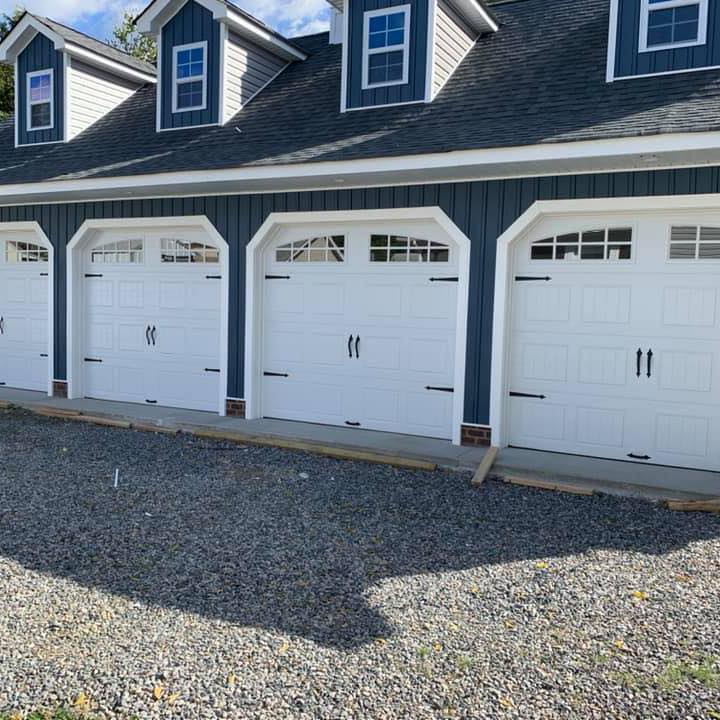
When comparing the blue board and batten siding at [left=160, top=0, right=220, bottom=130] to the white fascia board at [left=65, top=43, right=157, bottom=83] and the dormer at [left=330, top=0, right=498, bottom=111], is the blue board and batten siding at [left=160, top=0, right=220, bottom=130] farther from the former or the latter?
the dormer at [left=330, top=0, right=498, bottom=111]

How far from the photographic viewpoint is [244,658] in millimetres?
3105

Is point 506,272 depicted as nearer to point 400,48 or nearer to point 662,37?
point 662,37

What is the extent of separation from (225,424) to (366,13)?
4.90 metres

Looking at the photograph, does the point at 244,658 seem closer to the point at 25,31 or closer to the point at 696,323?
the point at 696,323

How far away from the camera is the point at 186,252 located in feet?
29.1

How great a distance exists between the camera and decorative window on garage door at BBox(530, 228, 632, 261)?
6.53 meters

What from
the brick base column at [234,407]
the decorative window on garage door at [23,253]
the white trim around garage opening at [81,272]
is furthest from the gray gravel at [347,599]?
the decorative window on garage door at [23,253]

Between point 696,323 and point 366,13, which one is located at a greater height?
point 366,13

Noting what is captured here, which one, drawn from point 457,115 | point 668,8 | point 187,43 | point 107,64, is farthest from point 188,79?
point 668,8

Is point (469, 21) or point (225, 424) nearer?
point (225, 424)

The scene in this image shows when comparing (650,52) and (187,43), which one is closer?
(650,52)

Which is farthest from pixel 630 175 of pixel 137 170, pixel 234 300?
pixel 137 170

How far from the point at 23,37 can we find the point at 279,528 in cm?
906

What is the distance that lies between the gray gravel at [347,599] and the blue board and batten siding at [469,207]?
5.52 feet
